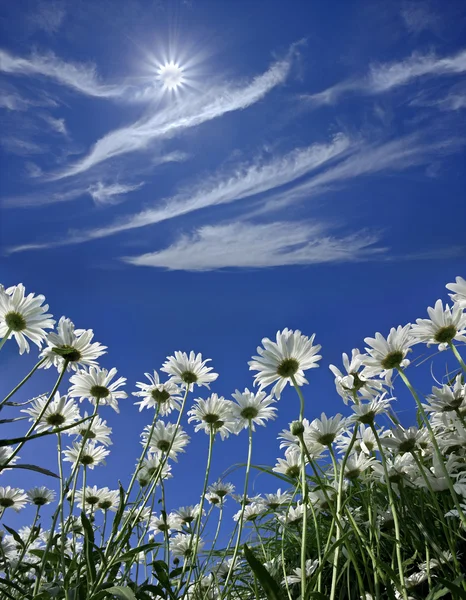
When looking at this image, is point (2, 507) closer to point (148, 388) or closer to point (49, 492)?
point (49, 492)

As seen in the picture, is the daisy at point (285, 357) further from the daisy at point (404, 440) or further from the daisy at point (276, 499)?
the daisy at point (276, 499)

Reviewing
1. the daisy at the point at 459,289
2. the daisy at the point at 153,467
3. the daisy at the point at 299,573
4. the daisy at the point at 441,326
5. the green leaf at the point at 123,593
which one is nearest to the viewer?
the green leaf at the point at 123,593

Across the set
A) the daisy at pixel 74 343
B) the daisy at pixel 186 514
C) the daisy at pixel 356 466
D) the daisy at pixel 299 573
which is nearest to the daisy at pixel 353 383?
the daisy at pixel 356 466

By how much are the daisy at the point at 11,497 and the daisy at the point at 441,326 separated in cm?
267

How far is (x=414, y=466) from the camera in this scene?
7.07ft

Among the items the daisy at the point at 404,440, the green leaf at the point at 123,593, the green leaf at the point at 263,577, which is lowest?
the green leaf at the point at 263,577

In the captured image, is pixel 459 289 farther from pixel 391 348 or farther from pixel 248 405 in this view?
pixel 248 405

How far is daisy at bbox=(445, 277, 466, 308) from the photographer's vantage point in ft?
6.12

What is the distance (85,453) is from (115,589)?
4.91ft

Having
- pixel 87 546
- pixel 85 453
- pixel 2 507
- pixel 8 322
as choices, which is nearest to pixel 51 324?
pixel 8 322

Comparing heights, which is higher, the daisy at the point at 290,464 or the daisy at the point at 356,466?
the daisy at the point at 290,464

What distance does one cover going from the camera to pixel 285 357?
214cm

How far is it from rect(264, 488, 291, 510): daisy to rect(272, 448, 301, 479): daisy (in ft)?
1.05

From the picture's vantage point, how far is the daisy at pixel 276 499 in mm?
3086
